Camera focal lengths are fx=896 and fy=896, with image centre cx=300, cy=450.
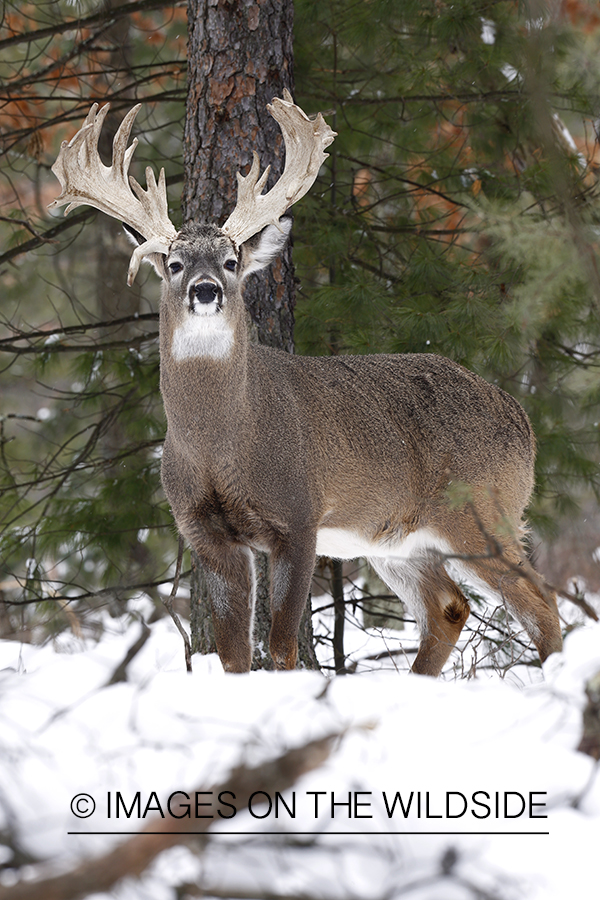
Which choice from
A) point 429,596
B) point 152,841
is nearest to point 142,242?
point 429,596

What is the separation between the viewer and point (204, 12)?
18.7 ft

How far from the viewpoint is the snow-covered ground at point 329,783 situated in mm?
1930

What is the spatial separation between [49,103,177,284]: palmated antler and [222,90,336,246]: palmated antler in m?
0.36

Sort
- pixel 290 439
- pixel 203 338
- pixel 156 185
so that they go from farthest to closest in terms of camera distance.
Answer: pixel 156 185, pixel 290 439, pixel 203 338

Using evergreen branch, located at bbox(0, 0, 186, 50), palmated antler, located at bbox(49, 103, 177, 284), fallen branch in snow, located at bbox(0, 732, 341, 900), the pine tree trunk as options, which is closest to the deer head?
palmated antler, located at bbox(49, 103, 177, 284)

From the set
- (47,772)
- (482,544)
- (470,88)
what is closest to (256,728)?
(47,772)

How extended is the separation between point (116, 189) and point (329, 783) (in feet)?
11.7

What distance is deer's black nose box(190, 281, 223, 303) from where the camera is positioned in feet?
14.5

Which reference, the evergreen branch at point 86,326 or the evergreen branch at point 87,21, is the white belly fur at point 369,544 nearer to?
the evergreen branch at point 86,326

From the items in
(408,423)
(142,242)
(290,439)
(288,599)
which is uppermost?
(142,242)

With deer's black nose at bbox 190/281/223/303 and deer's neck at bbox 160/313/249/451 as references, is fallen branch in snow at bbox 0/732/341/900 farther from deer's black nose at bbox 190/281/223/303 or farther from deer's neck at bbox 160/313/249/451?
deer's black nose at bbox 190/281/223/303

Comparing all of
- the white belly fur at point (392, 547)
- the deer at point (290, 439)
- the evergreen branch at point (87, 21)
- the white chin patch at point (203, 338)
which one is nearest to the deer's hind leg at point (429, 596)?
the deer at point (290, 439)

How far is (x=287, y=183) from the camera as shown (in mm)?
4879

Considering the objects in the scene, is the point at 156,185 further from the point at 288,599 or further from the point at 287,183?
the point at 288,599
